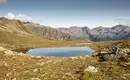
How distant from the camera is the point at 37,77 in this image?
24.7m

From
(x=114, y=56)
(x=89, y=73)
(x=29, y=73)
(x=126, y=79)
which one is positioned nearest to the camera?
(x=126, y=79)

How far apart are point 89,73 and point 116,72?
4.14 m

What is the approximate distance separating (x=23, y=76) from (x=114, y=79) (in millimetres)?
13619

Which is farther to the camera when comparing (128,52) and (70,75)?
(128,52)

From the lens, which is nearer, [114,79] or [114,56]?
[114,79]

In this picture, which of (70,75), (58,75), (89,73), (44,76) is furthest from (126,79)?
(44,76)

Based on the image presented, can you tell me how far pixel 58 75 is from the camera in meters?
25.5

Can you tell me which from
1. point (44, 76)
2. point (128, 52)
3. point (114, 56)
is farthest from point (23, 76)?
point (128, 52)

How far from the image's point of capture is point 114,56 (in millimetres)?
36781

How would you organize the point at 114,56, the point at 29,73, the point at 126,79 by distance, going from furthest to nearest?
the point at 114,56
the point at 29,73
the point at 126,79

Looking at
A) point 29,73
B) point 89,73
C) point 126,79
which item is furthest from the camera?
point 29,73

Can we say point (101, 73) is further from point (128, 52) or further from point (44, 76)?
point (128, 52)

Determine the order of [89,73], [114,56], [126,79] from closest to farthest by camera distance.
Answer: [126,79] → [89,73] → [114,56]

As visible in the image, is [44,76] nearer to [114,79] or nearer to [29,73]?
[29,73]
